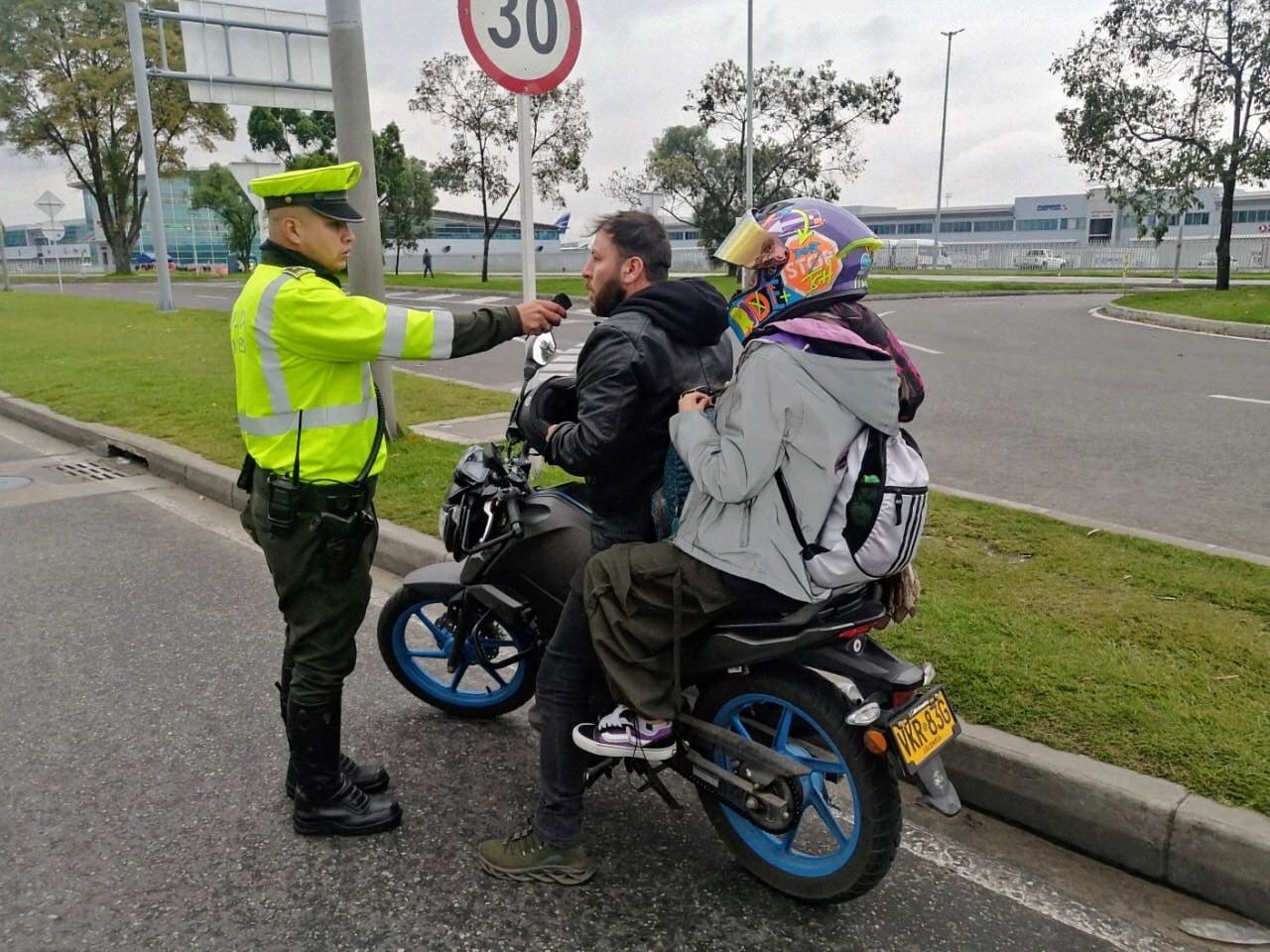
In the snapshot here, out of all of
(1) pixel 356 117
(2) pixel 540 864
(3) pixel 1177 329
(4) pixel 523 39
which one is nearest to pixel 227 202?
(3) pixel 1177 329

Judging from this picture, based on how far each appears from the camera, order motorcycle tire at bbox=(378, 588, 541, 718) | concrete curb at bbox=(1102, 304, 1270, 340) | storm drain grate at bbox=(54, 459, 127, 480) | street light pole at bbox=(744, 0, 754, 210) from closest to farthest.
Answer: motorcycle tire at bbox=(378, 588, 541, 718) < storm drain grate at bbox=(54, 459, 127, 480) < concrete curb at bbox=(1102, 304, 1270, 340) < street light pole at bbox=(744, 0, 754, 210)

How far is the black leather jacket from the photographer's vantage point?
103 inches

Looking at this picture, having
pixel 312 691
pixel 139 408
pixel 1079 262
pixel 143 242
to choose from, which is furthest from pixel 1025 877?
pixel 143 242

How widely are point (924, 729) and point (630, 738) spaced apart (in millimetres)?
779

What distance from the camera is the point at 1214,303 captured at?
66.4ft

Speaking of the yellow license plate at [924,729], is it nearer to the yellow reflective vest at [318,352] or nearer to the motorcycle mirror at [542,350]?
the motorcycle mirror at [542,350]

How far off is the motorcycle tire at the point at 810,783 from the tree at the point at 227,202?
54.8 m

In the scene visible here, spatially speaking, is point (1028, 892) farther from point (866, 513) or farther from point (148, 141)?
point (148, 141)

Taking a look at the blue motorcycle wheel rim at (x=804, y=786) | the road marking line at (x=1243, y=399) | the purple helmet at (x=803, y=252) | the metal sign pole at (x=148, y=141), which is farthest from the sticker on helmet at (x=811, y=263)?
the metal sign pole at (x=148, y=141)

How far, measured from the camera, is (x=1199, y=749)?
299 cm

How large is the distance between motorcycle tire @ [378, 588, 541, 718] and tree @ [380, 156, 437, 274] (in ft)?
142

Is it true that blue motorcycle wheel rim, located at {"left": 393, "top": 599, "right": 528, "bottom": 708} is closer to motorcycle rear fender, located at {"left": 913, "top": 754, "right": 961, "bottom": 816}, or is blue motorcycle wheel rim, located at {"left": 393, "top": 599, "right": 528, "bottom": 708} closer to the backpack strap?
the backpack strap

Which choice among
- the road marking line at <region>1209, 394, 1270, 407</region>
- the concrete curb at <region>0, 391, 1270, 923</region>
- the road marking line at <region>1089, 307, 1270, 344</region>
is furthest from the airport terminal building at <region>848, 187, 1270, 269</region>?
the concrete curb at <region>0, 391, 1270, 923</region>

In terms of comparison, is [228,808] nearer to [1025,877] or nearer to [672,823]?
[672,823]
